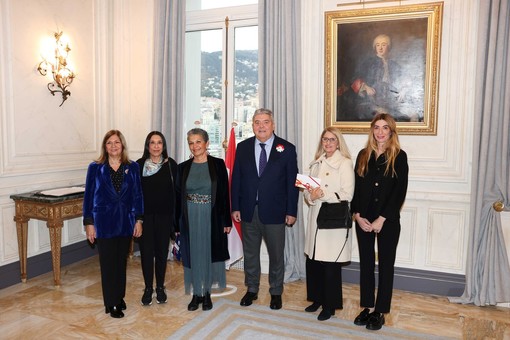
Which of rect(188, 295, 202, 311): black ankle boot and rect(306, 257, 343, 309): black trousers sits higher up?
rect(306, 257, 343, 309): black trousers

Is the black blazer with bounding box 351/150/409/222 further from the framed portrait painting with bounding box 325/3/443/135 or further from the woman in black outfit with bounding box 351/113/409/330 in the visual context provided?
the framed portrait painting with bounding box 325/3/443/135

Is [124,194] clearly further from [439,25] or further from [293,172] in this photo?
[439,25]

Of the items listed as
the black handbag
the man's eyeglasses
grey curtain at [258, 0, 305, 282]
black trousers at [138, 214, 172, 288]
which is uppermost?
grey curtain at [258, 0, 305, 282]

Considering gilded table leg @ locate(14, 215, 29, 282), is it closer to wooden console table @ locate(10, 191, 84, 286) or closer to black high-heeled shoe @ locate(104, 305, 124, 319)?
wooden console table @ locate(10, 191, 84, 286)

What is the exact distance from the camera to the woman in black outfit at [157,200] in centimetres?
365

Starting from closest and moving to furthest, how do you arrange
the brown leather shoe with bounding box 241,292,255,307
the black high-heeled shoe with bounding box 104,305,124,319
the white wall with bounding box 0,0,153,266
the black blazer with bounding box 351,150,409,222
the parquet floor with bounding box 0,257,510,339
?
A: the black blazer with bounding box 351,150,409,222 → the parquet floor with bounding box 0,257,510,339 → the black high-heeled shoe with bounding box 104,305,124,319 → the brown leather shoe with bounding box 241,292,255,307 → the white wall with bounding box 0,0,153,266

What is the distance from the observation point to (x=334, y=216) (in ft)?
11.2

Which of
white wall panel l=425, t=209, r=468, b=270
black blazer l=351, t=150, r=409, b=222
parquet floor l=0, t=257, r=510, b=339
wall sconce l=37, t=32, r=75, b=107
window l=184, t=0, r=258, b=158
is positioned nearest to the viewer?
black blazer l=351, t=150, r=409, b=222

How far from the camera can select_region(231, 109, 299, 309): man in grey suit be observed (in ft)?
12.0

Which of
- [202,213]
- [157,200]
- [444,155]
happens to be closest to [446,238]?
[444,155]

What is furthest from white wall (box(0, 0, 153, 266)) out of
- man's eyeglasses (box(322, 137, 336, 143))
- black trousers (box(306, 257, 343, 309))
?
black trousers (box(306, 257, 343, 309))

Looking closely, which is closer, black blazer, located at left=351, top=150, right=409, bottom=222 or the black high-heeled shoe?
black blazer, located at left=351, top=150, right=409, bottom=222

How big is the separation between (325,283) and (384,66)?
2.26 meters

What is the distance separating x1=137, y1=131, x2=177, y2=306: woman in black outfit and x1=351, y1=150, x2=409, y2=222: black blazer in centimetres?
165
